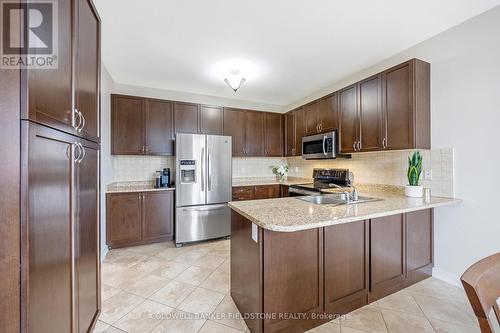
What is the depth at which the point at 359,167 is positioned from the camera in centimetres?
326

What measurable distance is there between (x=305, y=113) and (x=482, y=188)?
8.32 feet

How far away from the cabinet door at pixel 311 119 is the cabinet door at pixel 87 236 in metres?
3.12

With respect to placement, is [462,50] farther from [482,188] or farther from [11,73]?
[11,73]

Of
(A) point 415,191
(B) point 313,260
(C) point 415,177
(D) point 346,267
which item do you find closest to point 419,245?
(A) point 415,191

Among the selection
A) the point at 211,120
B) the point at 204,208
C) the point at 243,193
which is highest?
the point at 211,120

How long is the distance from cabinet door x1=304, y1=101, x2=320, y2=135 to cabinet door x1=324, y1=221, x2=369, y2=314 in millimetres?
2180

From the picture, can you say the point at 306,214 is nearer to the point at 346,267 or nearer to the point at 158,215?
the point at 346,267

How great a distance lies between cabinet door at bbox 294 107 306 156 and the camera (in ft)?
13.1

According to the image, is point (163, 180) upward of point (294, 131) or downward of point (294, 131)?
downward

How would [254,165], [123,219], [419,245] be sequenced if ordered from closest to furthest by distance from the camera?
[419,245], [123,219], [254,165]

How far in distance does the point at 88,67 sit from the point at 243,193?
9.65ft

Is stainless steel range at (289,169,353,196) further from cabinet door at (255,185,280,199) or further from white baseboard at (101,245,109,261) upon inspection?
white baseboard at (101,245,109,261)

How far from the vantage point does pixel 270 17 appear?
1981mm

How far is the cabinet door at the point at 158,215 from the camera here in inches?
128
